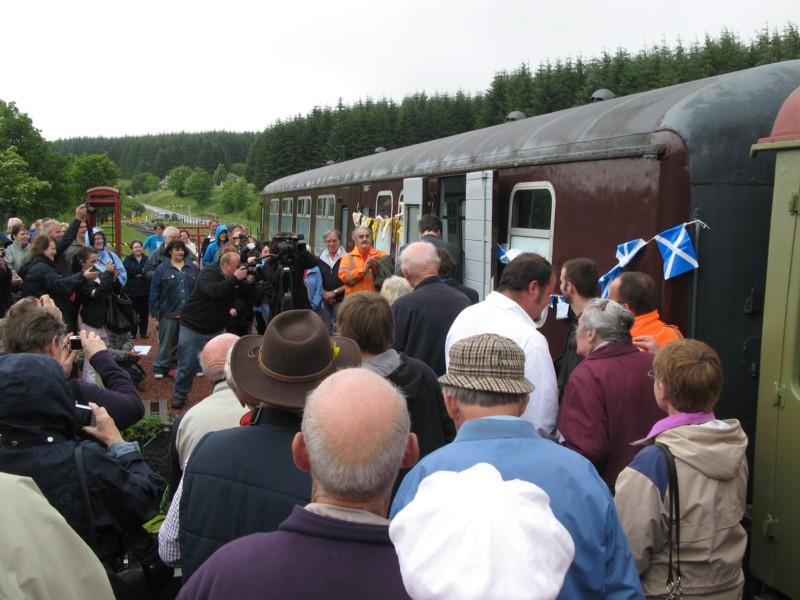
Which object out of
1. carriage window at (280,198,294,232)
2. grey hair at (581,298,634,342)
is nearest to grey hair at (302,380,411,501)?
grey hair at (581,298,634,342)

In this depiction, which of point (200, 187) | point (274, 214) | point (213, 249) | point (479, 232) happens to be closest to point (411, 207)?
point (479, 232)

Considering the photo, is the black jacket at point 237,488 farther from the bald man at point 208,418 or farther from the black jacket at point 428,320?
the black jacket at point 428,320

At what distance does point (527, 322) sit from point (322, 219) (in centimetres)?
1194

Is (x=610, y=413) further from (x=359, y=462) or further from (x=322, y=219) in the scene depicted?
(x=322, y=219)

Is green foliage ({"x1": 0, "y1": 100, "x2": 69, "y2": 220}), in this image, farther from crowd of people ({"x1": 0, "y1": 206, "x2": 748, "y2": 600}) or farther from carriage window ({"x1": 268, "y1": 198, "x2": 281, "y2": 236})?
crowd of people ({"x1": 0, "y1": 206, "x2": 748, "y2": 600})

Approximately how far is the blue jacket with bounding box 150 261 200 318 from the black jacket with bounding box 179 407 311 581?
7.30 meters

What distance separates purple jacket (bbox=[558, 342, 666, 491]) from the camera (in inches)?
136

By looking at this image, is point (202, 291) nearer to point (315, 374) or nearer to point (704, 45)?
point (315, 374)

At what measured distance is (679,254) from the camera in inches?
185

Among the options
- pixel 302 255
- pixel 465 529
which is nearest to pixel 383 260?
pixel 302 255

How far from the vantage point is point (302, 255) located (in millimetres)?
7602

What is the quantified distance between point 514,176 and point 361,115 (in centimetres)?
5303

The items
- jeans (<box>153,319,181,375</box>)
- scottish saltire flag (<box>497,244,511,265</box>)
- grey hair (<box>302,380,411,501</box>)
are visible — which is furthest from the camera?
jeans (<box>153,319,181,375</box>)

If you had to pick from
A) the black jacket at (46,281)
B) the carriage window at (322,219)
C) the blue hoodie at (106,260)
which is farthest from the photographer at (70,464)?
the carriage window at (322,219)
